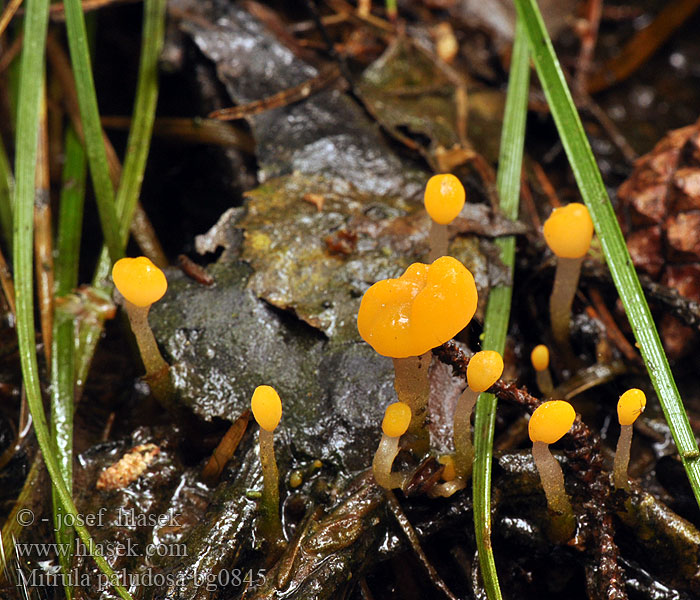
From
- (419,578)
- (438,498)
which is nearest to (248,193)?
(438,498)

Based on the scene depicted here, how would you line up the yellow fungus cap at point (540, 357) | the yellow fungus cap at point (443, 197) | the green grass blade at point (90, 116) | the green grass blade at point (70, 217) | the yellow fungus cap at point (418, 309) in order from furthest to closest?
the green grass blade at point (70, 217)
the green grass blade at point (90, 116)
the yellow fungus cap at point (540, 357)
the yellow fungus cap at point (443, 197)
the yellow fungus cap at point (418, 309)

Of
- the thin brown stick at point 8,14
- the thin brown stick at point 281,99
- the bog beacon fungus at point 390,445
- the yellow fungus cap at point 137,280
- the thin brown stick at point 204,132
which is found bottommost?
the bog beacon fungus at point 390,445

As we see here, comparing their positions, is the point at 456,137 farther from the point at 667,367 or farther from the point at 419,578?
the point at 419,578

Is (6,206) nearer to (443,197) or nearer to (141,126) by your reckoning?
(141,126)

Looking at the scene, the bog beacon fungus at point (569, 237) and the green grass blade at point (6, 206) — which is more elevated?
the bog beacon fungus at point (569, 237)

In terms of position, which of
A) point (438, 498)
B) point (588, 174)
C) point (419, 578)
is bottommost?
point (419, 578)

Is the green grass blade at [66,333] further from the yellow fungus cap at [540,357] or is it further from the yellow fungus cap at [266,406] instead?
the yellow fungus cap at [540,357]

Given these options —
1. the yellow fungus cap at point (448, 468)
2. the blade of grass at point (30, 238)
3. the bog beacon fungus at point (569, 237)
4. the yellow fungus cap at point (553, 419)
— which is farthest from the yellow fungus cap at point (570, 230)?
the blade of grass at point (30, 238)

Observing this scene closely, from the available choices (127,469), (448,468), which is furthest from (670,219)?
(127,469)

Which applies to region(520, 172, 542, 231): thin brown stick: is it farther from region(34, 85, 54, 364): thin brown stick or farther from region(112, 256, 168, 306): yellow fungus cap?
region(34, 85, 54, 364): thin brown stick
